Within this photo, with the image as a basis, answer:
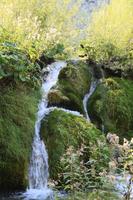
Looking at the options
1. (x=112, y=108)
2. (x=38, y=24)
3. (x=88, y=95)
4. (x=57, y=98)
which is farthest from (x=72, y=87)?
(x=38, y=24)

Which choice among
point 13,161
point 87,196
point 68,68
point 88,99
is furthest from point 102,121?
point 87,196

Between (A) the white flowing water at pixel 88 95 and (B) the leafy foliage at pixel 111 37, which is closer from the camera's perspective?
(A) the white flowing water at pixel 88 95

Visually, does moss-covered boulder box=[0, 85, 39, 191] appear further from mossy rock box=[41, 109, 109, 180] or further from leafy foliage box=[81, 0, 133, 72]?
leafy foliage box=[81, 0, 133, 72]

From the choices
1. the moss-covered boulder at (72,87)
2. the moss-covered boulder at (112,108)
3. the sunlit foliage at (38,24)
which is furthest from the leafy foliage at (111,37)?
the moss-covered boulder at (112,108)

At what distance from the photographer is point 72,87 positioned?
35.1ft

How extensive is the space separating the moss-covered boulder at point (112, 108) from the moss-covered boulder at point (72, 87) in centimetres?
40

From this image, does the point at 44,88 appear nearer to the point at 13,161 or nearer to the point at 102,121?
the point at 102,121

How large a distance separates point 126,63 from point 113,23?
4.29 feet

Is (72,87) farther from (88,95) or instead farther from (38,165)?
(38,165)

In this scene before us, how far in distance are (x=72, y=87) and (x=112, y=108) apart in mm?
1167

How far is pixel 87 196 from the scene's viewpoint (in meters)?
4.60

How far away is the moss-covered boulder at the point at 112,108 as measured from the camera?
35.0ft

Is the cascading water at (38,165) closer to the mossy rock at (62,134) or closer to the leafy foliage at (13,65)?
the mossy rock at (62,134)

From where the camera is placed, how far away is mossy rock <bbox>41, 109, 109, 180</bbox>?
7.93 m
